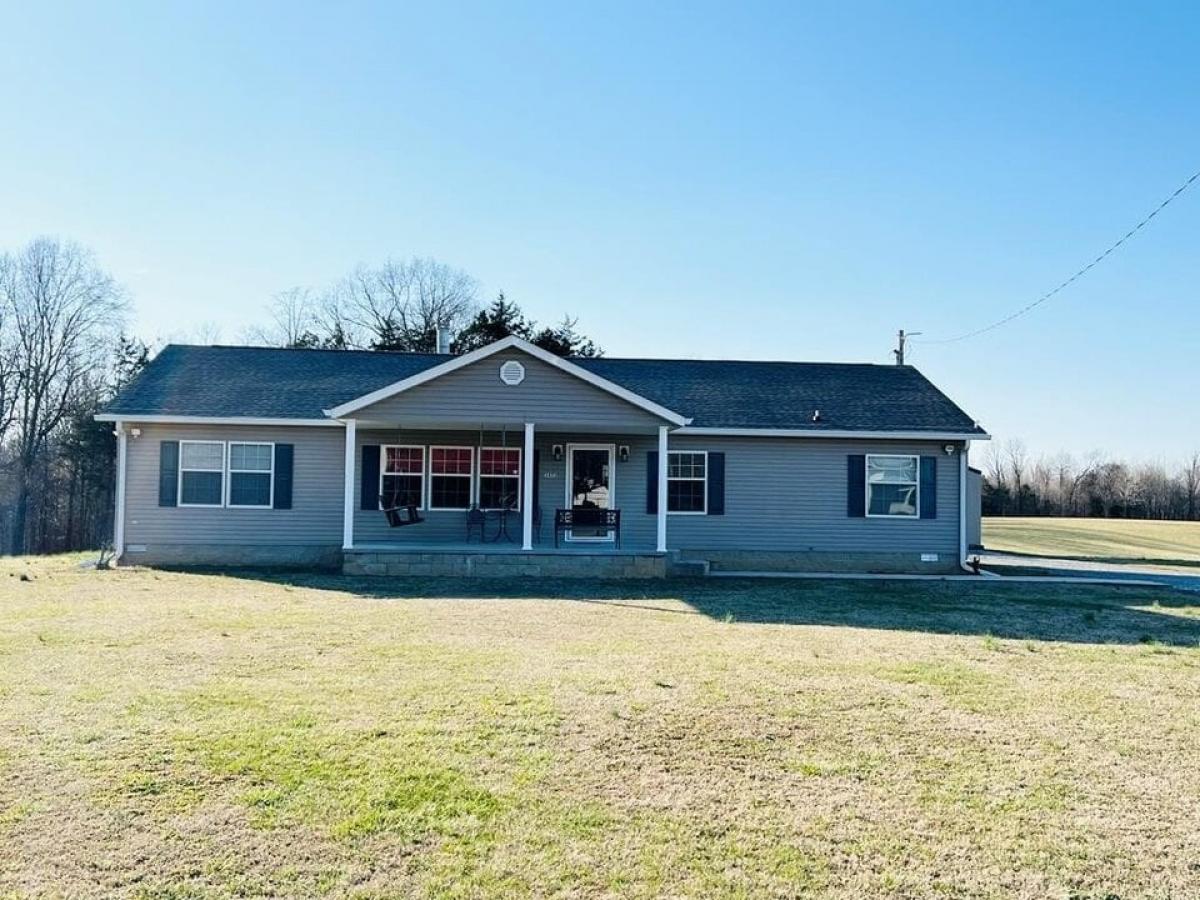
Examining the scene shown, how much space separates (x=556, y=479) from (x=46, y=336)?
26518mm

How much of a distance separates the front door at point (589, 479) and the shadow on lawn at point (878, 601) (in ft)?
8.28

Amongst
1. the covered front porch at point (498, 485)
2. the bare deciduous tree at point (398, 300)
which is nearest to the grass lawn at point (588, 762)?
the covered front porch at point (498, 485)

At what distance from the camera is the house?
14742mm

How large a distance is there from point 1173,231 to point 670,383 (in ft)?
28.9

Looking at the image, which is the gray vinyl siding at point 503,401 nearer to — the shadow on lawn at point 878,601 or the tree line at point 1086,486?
the shadow on lawn at point 878,601

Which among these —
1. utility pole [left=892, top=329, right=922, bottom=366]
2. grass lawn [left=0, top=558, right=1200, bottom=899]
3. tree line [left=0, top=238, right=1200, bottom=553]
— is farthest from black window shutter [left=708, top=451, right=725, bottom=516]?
tree line [left=0, top=238, right=1200, bottom=553]

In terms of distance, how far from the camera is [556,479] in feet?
51.3

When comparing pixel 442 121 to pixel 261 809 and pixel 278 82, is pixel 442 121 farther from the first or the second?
pixel 261 809

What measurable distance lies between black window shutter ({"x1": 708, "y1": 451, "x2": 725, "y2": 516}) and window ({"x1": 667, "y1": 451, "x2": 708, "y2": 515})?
0.25 feet

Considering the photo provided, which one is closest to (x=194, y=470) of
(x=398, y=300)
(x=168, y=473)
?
(x=168, y=473)

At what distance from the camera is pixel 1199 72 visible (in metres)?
12.2

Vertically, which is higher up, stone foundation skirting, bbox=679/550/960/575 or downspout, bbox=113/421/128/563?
downspout, bbox=113/421/128/563

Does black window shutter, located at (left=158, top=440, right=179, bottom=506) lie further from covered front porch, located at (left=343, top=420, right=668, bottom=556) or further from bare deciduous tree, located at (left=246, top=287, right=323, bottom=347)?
bare deciduous tree, located at (left=246, top=287, right=323, bottom=347)

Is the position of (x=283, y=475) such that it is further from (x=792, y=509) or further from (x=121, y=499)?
(x=792, y=509)
